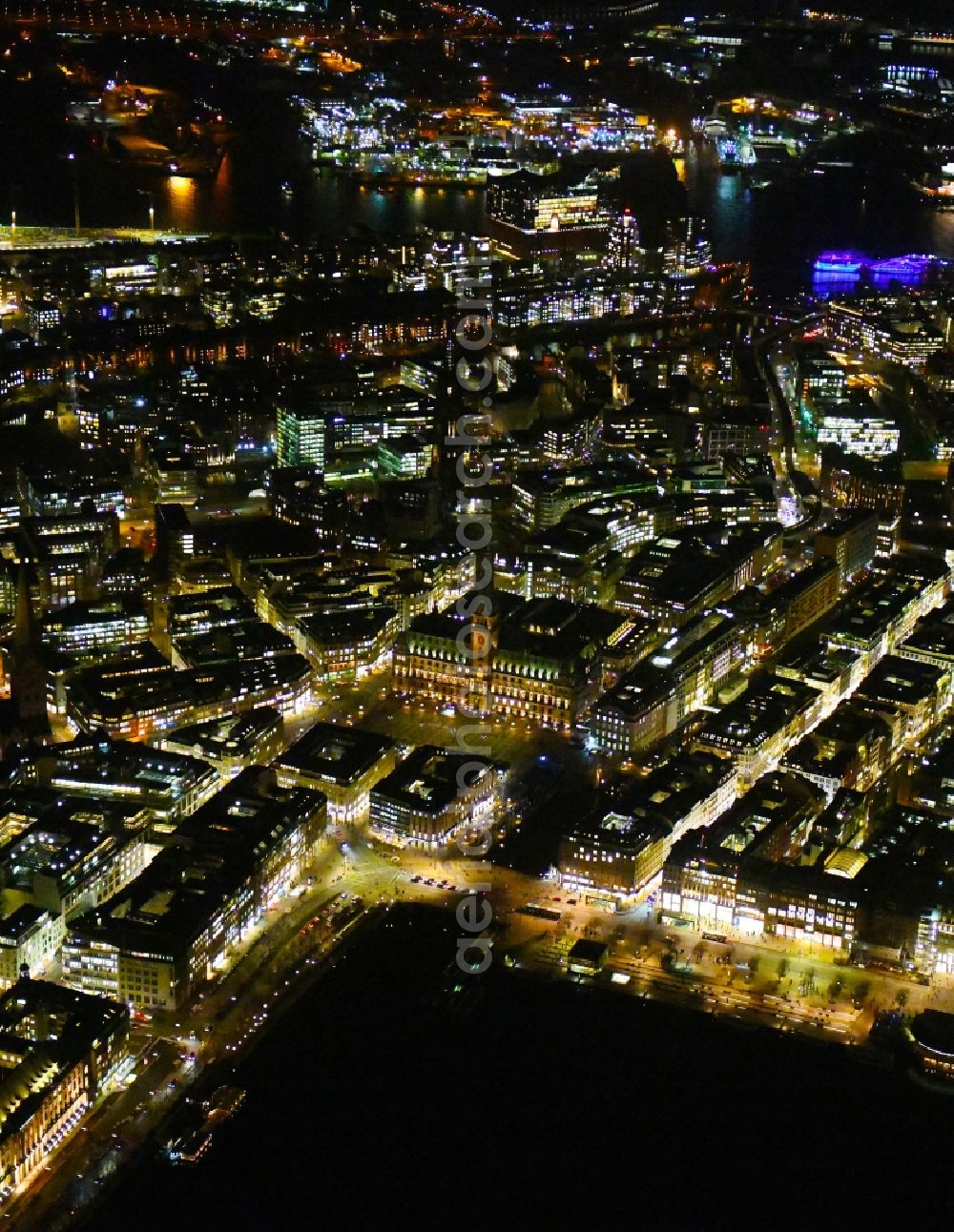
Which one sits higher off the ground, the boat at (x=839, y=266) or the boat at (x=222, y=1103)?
the boat at (x=839, y=266)

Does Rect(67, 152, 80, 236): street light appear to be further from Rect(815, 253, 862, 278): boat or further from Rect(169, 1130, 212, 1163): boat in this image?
Rect(169, 1130, 212, 1163): boat

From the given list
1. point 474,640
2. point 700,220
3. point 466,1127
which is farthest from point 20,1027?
point 700,220

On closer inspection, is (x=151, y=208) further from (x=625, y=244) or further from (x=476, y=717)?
(x=476, y=717)

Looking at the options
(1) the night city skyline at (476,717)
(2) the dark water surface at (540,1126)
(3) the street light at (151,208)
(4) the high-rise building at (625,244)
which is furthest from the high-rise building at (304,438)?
(3) the street light at (151,208)

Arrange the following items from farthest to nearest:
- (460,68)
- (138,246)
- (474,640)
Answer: (460,68) → (138,246) → (474,640)

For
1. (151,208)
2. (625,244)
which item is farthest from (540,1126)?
(151,208)

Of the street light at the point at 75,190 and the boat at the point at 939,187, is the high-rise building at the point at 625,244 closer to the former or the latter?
the boat at the point at 939,187

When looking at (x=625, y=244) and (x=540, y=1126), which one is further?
(x=625, y=244)

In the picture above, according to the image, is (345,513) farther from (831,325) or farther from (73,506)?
(831,325)
